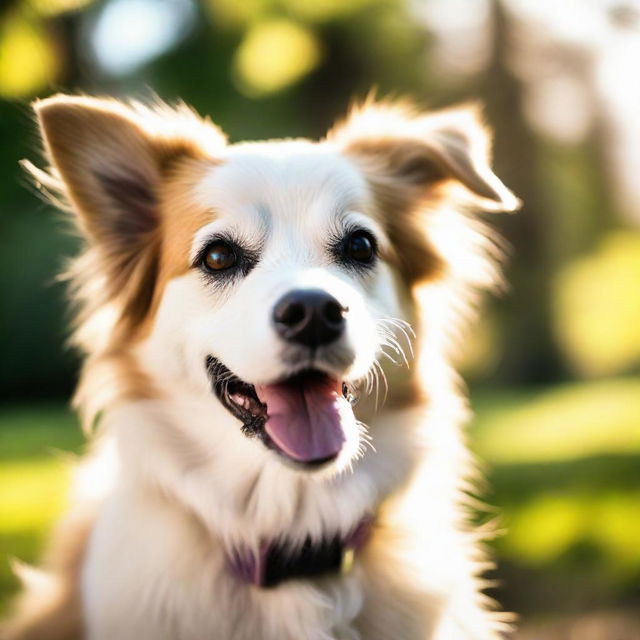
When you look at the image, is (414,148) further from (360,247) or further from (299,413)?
(299,413)

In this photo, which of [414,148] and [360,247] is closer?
[360,247]

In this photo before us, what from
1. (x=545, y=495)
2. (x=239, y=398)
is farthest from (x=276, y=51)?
(x=239, y=398)

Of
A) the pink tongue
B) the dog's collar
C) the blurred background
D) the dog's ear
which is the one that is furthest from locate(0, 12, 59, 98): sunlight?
the dog's collar

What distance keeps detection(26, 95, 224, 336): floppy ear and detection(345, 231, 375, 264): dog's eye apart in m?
0.65

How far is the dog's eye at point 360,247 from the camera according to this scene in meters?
2.63

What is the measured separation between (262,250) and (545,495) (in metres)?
4.15

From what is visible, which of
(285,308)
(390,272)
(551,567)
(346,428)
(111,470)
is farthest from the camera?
(551,567)

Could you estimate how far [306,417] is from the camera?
2.31 metres

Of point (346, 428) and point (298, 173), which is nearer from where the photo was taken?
point (346, 428)

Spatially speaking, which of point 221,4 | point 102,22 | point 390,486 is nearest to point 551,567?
point 390,486

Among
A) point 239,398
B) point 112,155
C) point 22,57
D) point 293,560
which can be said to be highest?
point 112,155

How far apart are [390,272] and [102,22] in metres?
6.58

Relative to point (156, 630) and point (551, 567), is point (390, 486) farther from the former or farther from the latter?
point (551, 567)

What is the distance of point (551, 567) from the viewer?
4.84m
